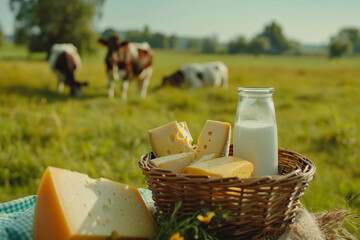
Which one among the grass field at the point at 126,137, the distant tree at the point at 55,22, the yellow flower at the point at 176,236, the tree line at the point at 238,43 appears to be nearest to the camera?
the yellow flower at the point at 176,236

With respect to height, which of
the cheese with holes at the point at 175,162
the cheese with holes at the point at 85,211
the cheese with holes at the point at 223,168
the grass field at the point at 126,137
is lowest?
the grass field at the point at 126,137

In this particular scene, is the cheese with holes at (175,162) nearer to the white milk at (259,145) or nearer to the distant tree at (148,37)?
the white milk at (259,145)

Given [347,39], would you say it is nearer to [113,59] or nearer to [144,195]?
[113,59]

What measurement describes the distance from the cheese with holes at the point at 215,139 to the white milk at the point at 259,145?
6 centimetres

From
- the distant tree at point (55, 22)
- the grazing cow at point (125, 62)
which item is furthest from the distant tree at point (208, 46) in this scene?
the grazing cow at point (125, 62)

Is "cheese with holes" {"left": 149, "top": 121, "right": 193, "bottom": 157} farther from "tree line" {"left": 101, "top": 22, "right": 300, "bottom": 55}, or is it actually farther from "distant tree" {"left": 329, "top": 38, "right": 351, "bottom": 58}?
"distant tree" {"left": 329, "top": 38, "right": 351, "bottom": 58}

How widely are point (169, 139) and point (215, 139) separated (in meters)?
0.20

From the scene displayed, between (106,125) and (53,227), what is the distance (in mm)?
3769

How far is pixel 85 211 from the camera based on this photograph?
51.4 inches

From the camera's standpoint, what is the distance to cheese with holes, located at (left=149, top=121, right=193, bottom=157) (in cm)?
157

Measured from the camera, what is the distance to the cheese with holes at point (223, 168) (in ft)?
4.10

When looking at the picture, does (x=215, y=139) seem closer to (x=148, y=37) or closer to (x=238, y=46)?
(x=148, y=37)

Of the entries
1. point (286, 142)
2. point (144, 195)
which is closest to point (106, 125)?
point (286, 142)

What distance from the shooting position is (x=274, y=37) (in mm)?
63844
